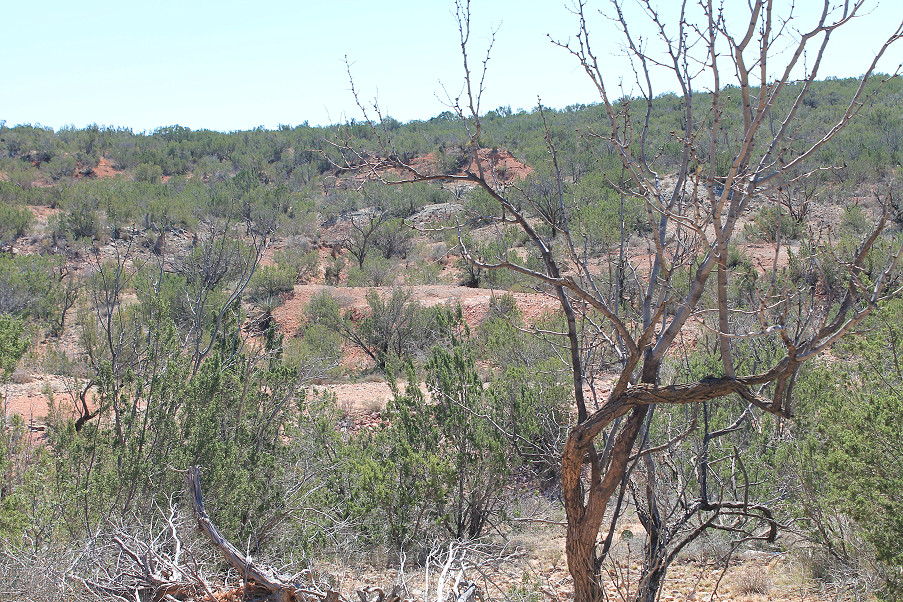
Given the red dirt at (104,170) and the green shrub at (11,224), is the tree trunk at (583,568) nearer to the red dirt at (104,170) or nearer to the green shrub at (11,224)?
the green shrub at (11,224)

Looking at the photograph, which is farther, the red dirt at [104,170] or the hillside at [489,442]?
the red dirt at [104,170]

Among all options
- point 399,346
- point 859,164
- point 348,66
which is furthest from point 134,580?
point 859,164

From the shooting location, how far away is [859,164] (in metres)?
25.8

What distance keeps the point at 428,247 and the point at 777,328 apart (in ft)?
91.9

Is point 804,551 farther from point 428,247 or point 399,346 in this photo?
point 428,247

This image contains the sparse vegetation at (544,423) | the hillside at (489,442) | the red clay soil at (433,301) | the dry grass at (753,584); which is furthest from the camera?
the red clay soil at (433,301)

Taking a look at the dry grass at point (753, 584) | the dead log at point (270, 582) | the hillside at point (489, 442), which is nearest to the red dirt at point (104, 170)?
the hillside at point (489, 442)

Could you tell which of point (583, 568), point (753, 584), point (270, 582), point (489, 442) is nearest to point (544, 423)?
point (489, 442)

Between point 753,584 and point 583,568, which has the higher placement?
point 583,568

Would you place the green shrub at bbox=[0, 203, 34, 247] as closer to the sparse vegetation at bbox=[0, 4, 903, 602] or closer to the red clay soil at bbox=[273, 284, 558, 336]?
the red clay soil at bbox=[273, 284, 558, 336]

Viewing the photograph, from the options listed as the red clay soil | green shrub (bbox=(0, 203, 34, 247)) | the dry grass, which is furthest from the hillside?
green shrub (bbox=(0, 203, 34, 247))

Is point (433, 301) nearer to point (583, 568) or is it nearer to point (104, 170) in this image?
point (583, 568)

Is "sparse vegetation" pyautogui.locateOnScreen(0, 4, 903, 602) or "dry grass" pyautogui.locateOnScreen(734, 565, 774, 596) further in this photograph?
"dry grass" pyautogui.locateOnScreen(734, 565, 774, 596)

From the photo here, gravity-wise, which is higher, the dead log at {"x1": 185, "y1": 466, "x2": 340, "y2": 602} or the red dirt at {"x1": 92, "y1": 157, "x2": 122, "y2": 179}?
the red dirt at {"x1": 92, "y1": 157, "x2": 122, "y2": 179}
